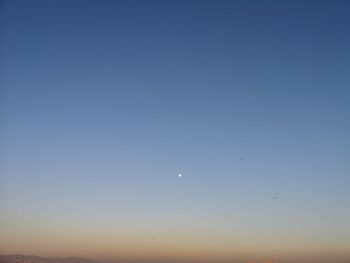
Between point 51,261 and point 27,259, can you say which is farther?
point 51,261

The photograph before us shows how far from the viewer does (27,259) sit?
74.7 metres

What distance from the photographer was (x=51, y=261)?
92250 mm

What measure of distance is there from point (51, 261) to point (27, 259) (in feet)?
60.9
